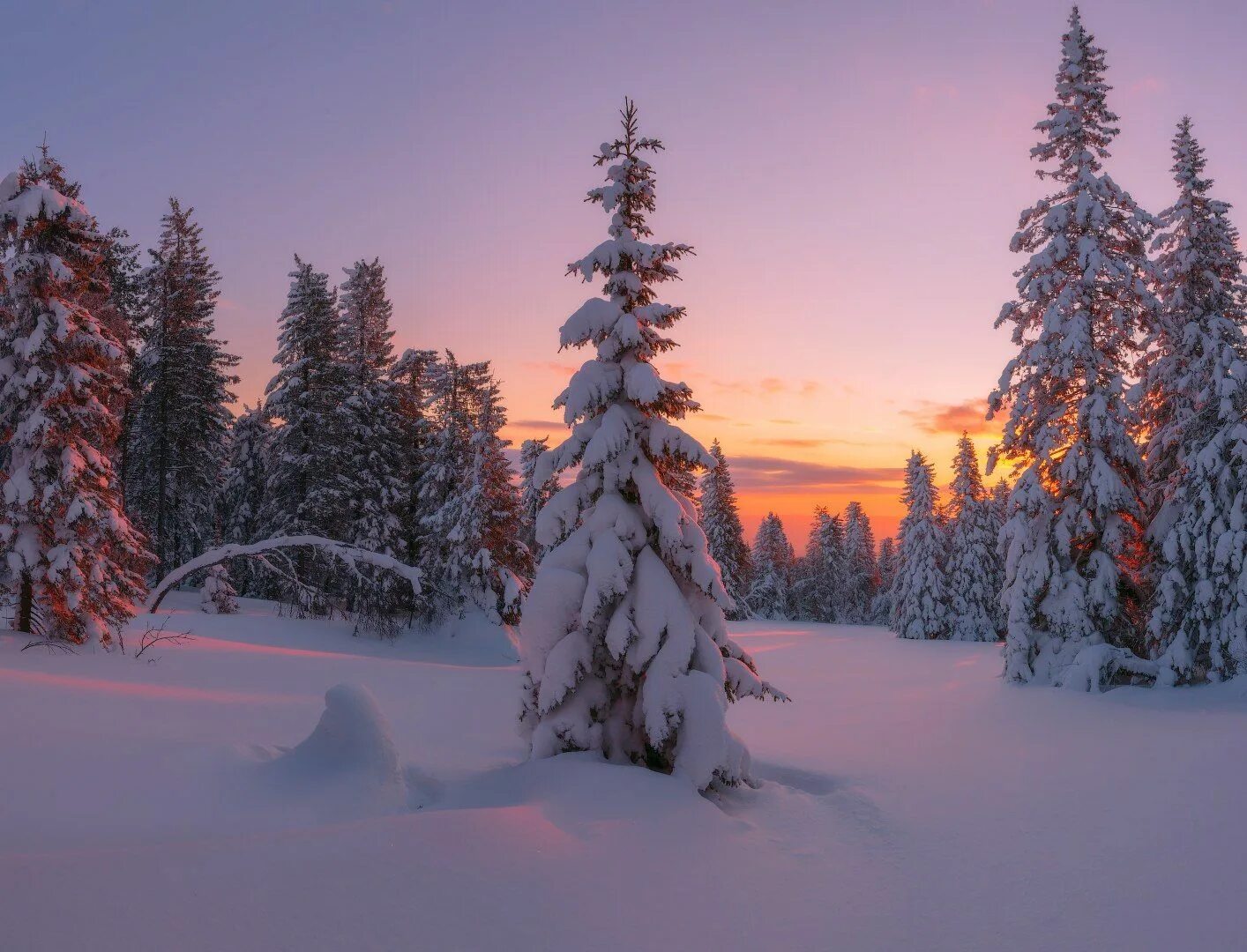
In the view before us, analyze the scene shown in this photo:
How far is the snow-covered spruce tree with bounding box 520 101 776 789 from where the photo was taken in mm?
8547

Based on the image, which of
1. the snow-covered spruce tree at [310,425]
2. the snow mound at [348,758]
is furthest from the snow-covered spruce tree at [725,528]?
the snow mound at [348,758]

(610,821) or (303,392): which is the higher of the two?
(303,392)

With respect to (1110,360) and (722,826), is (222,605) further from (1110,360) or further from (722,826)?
(1110,360)

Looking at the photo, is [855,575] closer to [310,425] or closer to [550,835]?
[310,425]

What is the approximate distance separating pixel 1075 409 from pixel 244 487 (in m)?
41.3

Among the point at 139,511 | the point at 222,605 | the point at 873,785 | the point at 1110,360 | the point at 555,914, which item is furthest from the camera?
the point at 139,511

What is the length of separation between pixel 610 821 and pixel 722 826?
135cm

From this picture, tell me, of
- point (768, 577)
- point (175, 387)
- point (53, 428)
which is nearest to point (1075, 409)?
point (53, 428)

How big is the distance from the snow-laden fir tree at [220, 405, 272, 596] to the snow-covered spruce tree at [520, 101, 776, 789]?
3367 cm

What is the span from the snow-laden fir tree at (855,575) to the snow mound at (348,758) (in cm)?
7194

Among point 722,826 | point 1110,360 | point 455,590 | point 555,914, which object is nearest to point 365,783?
point 555,914

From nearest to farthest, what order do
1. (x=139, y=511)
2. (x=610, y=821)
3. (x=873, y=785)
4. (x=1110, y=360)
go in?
(x=610, y=821), (x=873, y=785), (x=1110, y=360), (x=139, y=511)

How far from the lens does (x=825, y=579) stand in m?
74.8

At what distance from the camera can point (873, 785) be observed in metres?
9.87
